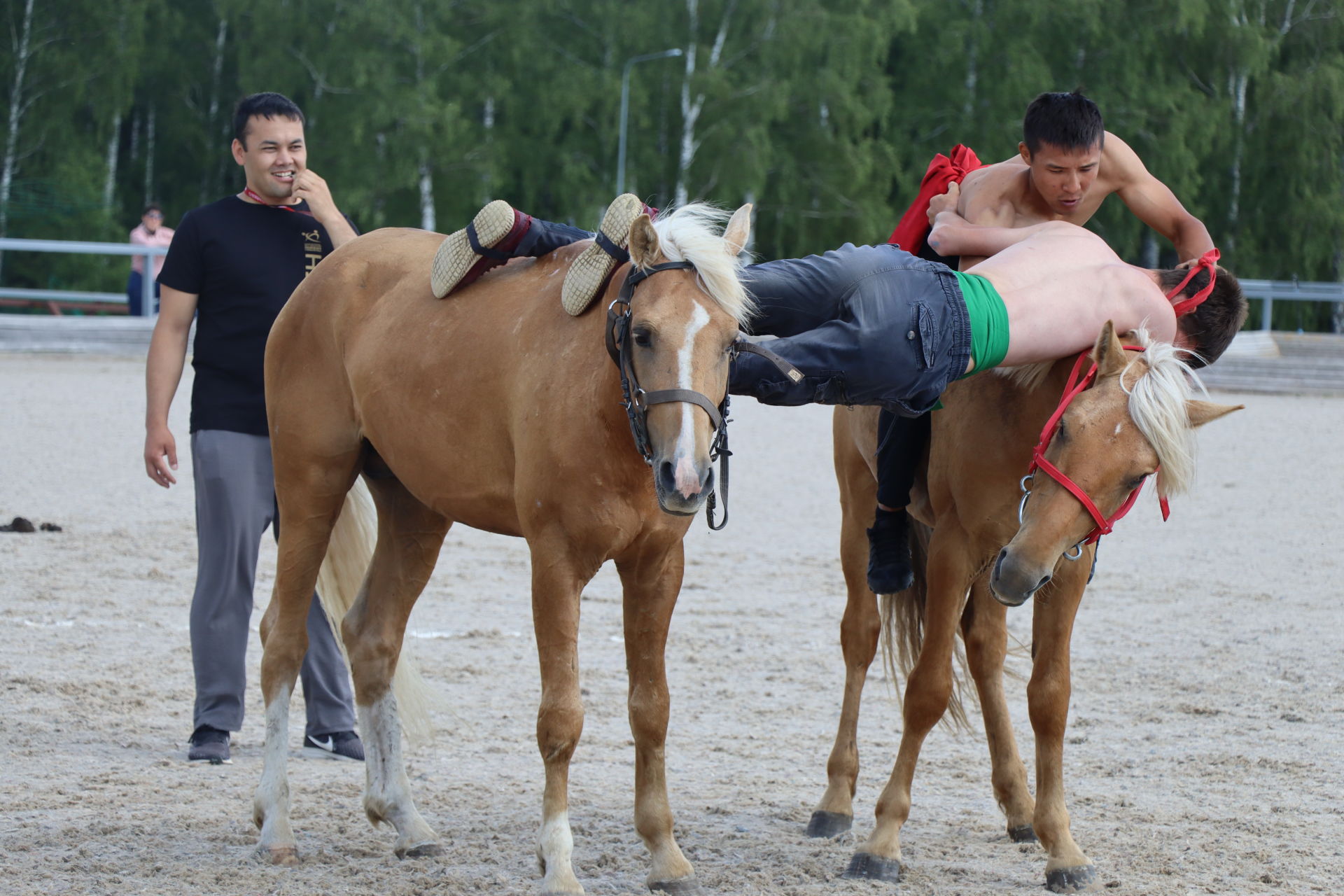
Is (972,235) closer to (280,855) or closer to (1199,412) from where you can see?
(1199,412)

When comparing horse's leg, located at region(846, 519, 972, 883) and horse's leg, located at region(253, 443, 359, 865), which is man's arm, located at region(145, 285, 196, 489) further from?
horse's leg, located at region(846, 519, 972, 883)

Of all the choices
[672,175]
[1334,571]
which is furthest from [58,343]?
[1334,571]

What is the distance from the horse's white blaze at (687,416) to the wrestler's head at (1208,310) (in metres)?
1.52

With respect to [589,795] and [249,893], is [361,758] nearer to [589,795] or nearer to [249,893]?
[589,795]

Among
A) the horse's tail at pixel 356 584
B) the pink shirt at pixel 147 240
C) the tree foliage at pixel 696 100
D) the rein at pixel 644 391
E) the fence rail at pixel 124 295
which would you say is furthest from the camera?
the tree foliage at pixel 696 100

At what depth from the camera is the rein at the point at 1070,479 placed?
3453 millimetres

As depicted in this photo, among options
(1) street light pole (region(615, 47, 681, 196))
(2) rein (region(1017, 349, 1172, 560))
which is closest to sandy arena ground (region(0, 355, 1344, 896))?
(2) rein (region(1017, 349, 1172, 560))

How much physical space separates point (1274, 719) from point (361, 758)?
367 cm

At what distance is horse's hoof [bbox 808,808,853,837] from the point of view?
446 centimetres

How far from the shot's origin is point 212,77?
111 feet

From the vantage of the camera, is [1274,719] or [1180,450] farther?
[1274,719]

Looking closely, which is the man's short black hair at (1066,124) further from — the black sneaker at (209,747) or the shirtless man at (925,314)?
the black sneaker at (209,747)

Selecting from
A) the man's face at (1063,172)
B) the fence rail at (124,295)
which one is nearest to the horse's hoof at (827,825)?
the man's face at (1063,172)

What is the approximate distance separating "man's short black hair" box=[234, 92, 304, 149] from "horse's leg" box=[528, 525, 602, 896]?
223 centimetres
